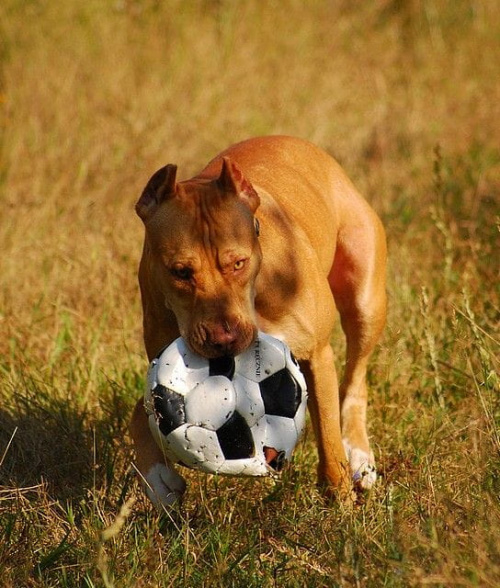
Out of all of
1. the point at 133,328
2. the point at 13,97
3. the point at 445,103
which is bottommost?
the point at 445,103

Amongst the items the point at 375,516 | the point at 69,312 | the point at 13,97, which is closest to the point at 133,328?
the point at 69,312

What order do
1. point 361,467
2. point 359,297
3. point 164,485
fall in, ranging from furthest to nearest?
point 359,297
point 361,467
point 164,485

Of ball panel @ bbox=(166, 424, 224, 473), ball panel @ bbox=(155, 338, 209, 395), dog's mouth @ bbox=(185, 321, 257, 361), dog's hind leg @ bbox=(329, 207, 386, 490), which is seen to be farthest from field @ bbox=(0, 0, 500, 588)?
dog's mouth @ bbox=(185, 321, 257, 361)

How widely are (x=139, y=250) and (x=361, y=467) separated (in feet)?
8.83

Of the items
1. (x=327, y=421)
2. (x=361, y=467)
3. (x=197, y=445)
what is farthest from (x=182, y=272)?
(x=361, y=467)

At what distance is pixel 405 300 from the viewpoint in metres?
6.71

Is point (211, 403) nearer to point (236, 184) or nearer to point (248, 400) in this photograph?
point (248, 400)

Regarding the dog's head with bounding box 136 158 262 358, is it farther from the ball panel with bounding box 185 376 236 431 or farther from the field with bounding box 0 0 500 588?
the field with bounding box 0 0 500 588

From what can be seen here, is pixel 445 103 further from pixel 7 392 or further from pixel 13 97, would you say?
pixel 7 392

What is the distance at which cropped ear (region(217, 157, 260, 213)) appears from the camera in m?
4.57

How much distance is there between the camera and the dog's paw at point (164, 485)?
4.67 meters

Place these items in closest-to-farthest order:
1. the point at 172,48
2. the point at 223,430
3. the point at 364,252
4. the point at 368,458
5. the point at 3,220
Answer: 1. the point at 223,430
2. the point at 368,458
3. the point at 364,252
4. the point at 3,220
5. the point at 172,48

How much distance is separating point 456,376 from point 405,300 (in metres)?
0.91

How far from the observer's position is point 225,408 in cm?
430
